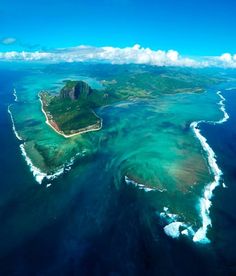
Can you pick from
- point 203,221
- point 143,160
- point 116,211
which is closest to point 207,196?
point 203,221

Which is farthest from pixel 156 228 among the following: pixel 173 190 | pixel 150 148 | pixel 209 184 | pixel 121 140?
pixel 121 140

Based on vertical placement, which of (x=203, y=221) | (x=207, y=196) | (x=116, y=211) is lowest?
(x=207, y=196)

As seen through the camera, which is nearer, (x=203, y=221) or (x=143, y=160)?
(x=203, y=221)

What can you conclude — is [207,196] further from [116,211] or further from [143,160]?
[143,160]

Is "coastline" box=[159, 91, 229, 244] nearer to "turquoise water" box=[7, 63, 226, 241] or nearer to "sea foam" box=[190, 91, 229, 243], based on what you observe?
"sea foam" box=[190, 91, 229, 243]

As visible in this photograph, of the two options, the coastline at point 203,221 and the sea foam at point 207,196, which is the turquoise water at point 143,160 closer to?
the coastline at point 203,221

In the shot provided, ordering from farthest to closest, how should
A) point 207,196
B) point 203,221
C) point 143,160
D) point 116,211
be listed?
1. point 143,160
2. point 207,196
3. point 116,211
4. point 203,221

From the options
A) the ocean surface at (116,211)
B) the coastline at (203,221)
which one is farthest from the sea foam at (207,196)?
the ocean surface at (116,211)

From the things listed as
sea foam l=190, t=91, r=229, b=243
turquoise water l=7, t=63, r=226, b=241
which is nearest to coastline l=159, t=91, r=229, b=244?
sea foam l=190, t=91, r=229, b=243

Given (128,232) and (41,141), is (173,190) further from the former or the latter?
(41,141)
